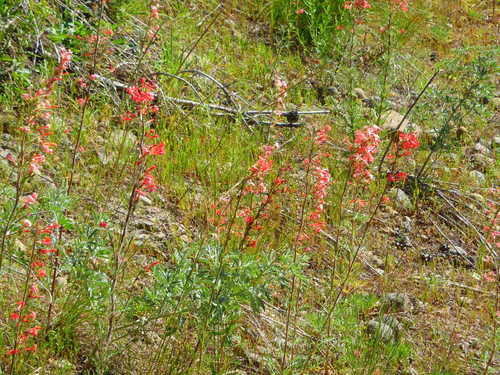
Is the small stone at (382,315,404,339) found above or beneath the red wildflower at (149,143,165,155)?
beneath

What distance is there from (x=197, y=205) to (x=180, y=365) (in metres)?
1.57

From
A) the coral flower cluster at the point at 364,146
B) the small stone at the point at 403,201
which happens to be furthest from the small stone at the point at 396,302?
the coral flower cluster at the point at 364,146

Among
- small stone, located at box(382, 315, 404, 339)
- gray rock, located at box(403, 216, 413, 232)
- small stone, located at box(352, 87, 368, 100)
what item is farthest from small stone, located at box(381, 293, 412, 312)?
small stone, located at box(352, 87, 368, 100)

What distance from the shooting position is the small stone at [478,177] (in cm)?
524

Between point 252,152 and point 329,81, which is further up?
point 329,81

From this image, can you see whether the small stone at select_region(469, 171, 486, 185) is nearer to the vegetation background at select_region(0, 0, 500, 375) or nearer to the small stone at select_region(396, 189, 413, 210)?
the vegetation background at select_region(0, 0, 500, 375)

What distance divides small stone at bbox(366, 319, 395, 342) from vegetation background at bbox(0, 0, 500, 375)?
17mm

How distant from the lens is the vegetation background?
2.32 meters

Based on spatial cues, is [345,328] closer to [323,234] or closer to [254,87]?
[323,234]

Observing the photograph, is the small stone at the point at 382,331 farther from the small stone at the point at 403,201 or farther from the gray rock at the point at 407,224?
the small stone at the point at 403,201

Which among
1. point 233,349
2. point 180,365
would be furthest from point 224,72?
point 180,365

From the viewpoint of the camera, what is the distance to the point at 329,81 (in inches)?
237

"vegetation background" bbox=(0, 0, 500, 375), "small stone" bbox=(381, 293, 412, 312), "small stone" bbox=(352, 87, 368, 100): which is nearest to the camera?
"vegetation background" bbox=(0, 0, 500, 375)

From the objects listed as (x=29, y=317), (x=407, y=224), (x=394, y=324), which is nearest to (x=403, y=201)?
(x=407, y=224)
